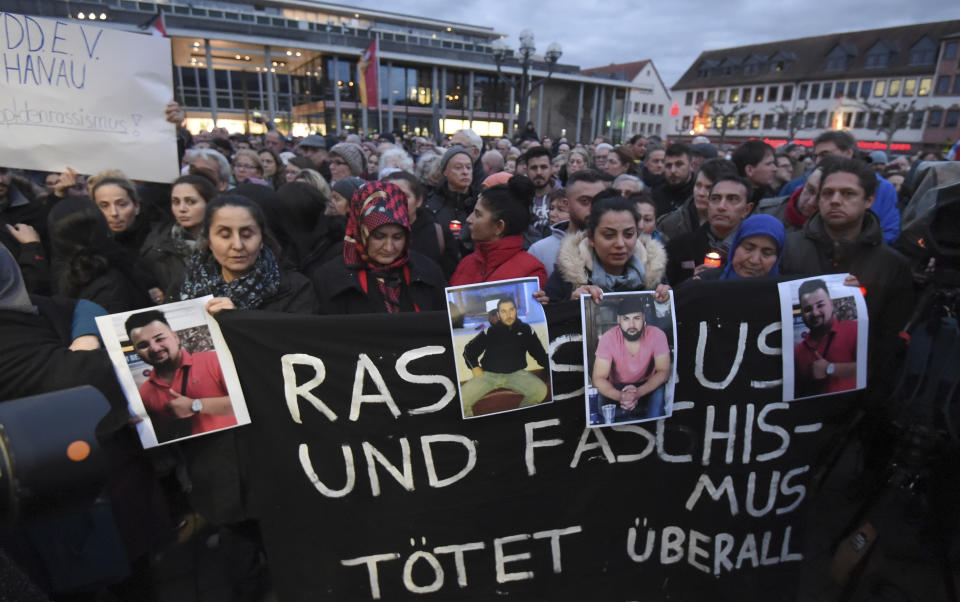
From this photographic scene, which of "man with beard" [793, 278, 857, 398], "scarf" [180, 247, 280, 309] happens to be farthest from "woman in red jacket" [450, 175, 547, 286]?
"man with beard" [793, 278, 857, 398]

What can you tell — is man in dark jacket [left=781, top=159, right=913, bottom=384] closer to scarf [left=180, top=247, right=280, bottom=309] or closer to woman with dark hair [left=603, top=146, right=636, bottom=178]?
scarf [left=180, top=247, right=280, bottom=309]

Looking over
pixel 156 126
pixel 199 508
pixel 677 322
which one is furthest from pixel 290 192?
pixel 677 322

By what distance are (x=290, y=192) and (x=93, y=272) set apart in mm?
1301

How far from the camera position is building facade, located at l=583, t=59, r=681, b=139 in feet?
202

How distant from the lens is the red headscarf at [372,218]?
2307mm

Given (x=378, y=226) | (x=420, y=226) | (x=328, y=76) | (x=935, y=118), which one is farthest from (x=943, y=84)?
(x=378, y=226)

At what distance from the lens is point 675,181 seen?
498cm

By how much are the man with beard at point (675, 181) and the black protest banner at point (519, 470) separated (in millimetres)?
3094

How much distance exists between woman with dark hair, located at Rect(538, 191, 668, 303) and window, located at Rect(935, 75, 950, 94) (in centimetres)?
5793

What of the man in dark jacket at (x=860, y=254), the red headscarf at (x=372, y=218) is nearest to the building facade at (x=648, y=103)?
the man in dark jacket at (x=860, y=254)

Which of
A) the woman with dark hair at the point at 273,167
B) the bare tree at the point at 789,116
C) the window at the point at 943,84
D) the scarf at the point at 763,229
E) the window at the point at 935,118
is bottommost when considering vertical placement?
the scarf at the point at 763,229

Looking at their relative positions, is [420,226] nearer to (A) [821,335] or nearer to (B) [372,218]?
(B) [372,218]

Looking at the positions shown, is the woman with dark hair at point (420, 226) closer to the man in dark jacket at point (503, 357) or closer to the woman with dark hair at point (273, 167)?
the man in dark jacket at point (503, 357)

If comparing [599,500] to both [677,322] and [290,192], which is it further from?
[290,192]
